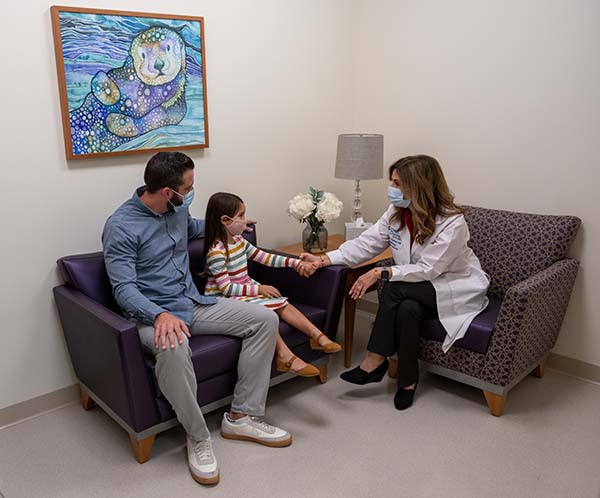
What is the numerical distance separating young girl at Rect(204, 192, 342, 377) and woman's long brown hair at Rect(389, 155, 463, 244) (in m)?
0.69

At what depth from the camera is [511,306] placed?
232 cm

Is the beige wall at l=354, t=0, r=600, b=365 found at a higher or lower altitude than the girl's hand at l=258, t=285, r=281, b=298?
higher

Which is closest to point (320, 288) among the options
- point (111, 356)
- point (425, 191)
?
point (425, 191)

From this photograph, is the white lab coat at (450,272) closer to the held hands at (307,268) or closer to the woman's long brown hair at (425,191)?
the woman's long brown hair at (425,191)

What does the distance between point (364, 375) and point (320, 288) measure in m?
0.47

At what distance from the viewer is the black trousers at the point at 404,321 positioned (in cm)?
253

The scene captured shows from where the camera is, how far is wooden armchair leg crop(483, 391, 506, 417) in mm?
2471

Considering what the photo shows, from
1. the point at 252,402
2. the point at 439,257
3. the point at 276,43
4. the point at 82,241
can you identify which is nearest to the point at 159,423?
the point at 252,402

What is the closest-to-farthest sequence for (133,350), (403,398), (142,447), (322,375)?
1. (133,350)
2. (142,447)
3. (403,398)
4. (322,375)

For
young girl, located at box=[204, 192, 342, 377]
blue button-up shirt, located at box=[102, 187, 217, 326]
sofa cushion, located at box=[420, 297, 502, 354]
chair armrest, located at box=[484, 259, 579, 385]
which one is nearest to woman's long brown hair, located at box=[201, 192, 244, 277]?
young girl, located at box=[204, 192, 342, 377]

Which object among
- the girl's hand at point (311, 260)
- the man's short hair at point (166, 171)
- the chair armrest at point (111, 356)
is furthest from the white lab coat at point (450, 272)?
the chair armrest at point (111, 356)

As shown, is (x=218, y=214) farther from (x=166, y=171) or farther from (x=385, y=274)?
(x=385, y=274)

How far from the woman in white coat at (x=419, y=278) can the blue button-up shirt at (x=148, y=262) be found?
31.7 inches

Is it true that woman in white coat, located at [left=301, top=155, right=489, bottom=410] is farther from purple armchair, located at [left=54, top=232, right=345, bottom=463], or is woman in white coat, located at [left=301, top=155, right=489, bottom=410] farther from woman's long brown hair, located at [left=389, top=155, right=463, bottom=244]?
purple armchair, located at [left=54, top=232, right=345, bottom=463]
